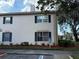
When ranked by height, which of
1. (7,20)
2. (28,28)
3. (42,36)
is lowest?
(42,36)

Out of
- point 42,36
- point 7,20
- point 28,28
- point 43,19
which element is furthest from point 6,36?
point 43,19

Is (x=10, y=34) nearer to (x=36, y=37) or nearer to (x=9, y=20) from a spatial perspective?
(x=9, y=20)

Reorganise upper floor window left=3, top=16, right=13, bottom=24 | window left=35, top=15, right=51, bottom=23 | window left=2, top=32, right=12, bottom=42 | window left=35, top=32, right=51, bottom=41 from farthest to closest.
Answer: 1. upper floor window left=3, top=16, right=13, bottom=24
2. window left=2, top=32, right=12, bottom=42
3. window left=35, top=15, right=51, bottom=23
4. window left=35, top=32, right=51, bottom=41

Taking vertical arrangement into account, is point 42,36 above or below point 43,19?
below

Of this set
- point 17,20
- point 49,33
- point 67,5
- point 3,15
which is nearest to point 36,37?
point 49,33

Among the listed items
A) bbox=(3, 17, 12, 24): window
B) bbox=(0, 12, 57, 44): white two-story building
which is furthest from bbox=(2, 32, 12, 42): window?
bbox=(3, 17, 12, 24): window

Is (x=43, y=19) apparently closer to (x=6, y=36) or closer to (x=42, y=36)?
(x=42, y=36)

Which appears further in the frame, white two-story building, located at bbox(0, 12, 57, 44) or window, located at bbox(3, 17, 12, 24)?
window, located at bbox(3, 17, 12, 24)

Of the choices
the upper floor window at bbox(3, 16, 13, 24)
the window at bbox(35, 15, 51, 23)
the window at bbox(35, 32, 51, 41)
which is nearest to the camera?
the window at bbox(35, 32, 51, 41)

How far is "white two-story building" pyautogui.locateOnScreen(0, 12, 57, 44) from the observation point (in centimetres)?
2998

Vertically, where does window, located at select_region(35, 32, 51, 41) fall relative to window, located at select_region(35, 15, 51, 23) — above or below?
below

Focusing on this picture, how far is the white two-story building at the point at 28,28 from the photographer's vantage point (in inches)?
1180

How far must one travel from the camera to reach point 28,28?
101ft

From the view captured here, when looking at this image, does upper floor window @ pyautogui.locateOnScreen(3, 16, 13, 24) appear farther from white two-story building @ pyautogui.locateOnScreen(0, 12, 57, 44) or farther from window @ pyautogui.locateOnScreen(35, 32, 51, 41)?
window @ pyautogui.locateOnScreen(35, 32, 51, 41)
